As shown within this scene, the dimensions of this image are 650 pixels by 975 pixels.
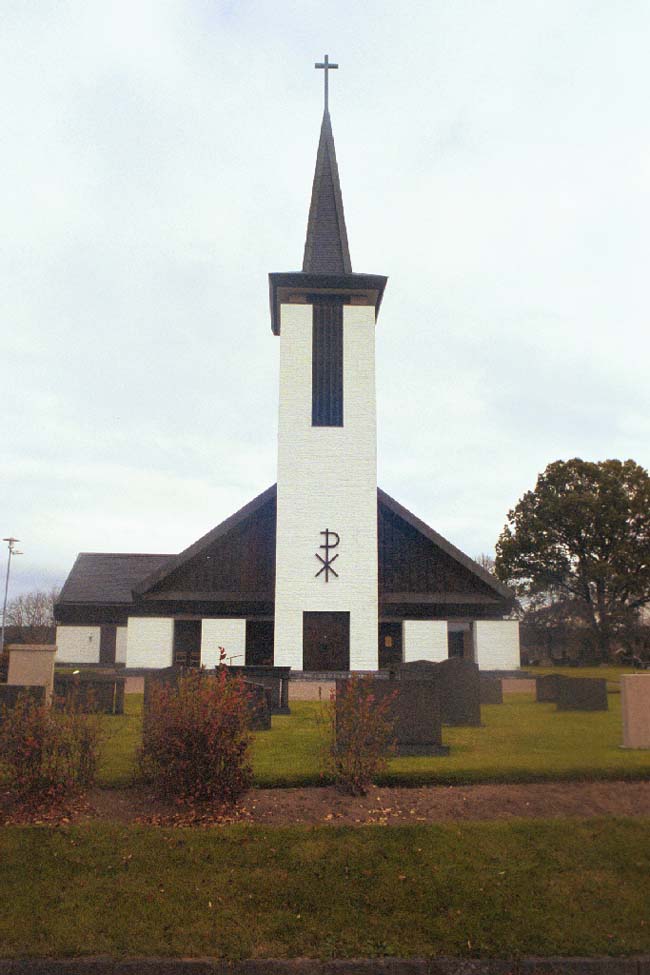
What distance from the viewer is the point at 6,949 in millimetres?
6262

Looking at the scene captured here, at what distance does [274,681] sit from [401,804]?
26.7 feet

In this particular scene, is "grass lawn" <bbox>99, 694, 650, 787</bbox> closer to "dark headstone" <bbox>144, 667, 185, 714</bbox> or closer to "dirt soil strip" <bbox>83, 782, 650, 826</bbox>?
"dirt soil strip" <bbox>83, 782, 650, 826</bbox>

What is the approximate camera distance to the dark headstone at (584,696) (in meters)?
16.8

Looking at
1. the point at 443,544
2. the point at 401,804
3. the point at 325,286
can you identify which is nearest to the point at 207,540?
the point at 443,544

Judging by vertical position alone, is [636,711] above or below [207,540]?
below

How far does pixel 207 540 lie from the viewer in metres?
27.3

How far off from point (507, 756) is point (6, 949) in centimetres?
702

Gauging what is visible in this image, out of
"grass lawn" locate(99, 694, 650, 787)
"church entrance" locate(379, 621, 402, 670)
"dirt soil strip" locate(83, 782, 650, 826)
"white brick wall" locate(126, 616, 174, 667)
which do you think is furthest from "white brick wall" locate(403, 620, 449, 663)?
"dirt soil strip" locate(83, 782, 650, 826)

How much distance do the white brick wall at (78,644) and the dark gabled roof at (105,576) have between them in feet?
4.35

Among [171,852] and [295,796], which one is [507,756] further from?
[171,852]

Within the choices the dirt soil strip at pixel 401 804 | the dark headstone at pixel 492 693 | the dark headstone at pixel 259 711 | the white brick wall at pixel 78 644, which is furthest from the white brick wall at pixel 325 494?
the dirt soil strip at pixel 401 804

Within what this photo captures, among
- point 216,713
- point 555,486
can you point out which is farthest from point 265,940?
point 555,486

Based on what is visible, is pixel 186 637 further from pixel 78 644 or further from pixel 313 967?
pixel 313 967

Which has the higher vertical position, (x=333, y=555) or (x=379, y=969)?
(x=333, y=555)
